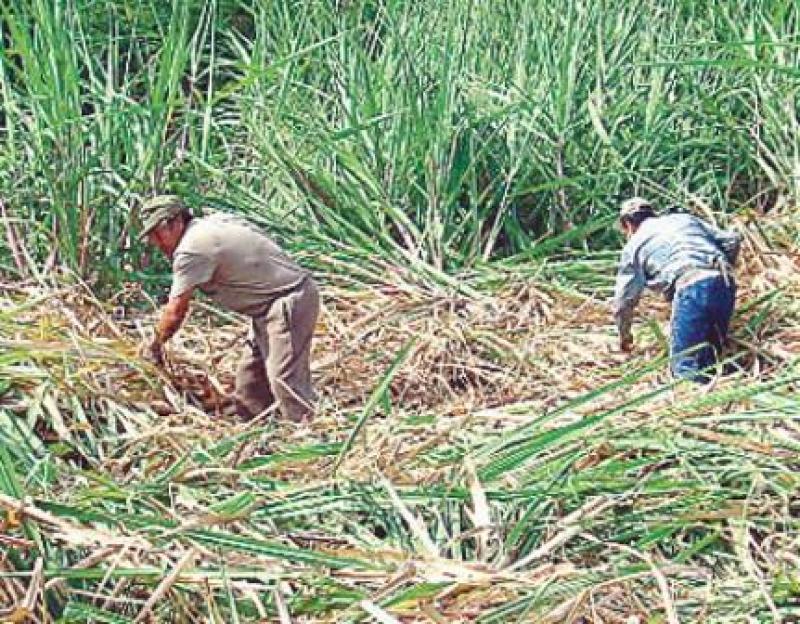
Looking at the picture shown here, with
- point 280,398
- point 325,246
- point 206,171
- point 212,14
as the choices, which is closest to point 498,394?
point 280,398

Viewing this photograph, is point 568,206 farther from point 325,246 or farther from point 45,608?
point 45,608

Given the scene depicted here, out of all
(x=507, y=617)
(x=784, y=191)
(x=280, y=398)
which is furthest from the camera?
(x=784, y=191)

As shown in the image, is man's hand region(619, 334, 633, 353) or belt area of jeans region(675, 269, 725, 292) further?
man's hand region(619, 334, 633, 353)

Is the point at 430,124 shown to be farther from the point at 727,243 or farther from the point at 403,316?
the point at 727,243

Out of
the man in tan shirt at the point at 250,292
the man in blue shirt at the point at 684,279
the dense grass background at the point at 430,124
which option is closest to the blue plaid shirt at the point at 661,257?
the man in blue shirt at the point at 684,279

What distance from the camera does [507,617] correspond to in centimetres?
285

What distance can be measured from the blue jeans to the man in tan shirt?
1217 mm

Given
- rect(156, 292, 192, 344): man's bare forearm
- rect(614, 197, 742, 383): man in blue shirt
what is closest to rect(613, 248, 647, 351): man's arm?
rect(614, 197, 742, 383): man in blue shirt

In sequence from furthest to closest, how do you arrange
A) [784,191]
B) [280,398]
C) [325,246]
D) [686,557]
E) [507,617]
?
[784,191], [325,246], [280,398], [686,557], [507,617]

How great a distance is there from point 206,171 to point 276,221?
14.4 inches

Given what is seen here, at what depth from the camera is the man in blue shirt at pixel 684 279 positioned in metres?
4.89

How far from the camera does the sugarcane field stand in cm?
304

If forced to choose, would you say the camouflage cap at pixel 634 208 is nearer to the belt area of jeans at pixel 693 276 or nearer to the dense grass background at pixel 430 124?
the belt area of jeans at pixel 693 276

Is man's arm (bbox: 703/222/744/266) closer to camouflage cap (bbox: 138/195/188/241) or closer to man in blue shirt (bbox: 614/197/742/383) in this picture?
man in blue shirt (bbox: 614/197/742/383)
